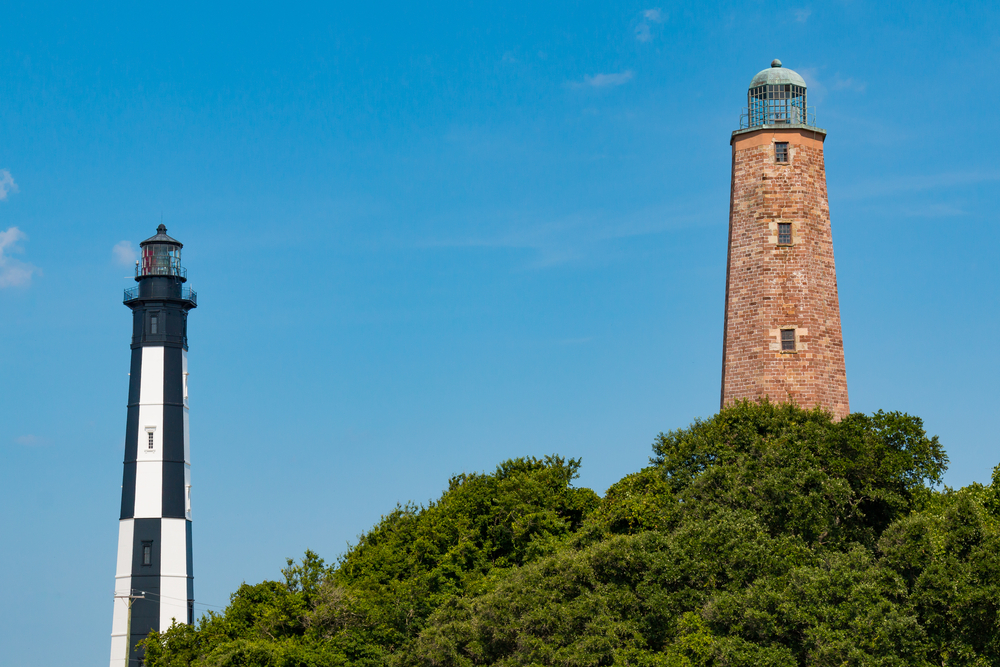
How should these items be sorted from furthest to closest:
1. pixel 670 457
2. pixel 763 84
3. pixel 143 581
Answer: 1. pixel 143 581
2. pixel 763 84
3. pixel 670 457

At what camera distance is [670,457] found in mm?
45688

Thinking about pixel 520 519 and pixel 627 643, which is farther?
pixel 520 519

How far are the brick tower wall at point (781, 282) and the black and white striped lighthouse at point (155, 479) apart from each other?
99.7ft

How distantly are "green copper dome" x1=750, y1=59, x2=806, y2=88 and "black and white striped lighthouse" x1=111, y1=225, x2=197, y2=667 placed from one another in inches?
1336

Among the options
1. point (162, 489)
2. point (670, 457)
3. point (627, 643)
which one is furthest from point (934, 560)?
point (162, 489)

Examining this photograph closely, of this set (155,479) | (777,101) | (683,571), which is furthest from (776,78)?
(155,479)

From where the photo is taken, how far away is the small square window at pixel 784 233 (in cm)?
5216

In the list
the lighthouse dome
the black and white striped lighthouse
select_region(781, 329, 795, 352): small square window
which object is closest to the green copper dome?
the lighthouse dome

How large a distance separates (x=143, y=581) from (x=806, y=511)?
3841 cm

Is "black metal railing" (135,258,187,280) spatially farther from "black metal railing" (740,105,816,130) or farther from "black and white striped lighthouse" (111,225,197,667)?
"black metal railing" (740,105,816,130)

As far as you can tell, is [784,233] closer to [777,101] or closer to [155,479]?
[777,101]

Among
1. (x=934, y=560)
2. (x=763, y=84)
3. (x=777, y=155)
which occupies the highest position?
(x=763, y=84)

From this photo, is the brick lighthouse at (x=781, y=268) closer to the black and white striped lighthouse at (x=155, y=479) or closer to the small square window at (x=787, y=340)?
the small square window at (x=787, y=340)

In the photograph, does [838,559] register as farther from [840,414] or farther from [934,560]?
[840,414]
